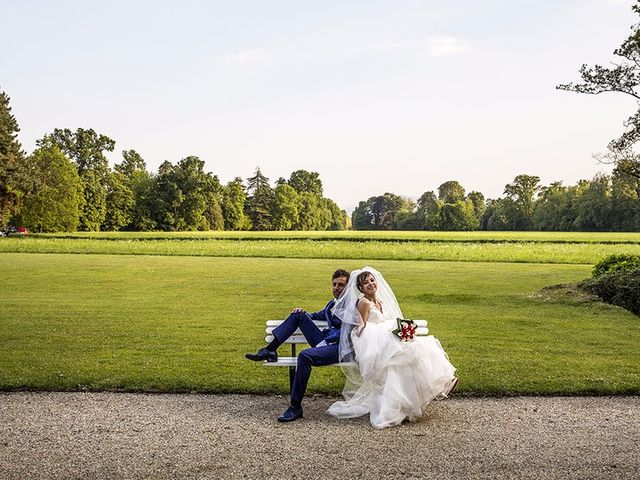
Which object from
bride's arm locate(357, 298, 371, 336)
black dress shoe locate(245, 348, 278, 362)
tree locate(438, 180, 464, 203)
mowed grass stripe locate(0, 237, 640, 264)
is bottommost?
mowed grass stripe locate(0, 237, 640, 264)

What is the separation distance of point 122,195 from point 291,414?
89.8m

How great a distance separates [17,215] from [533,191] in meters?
89.1

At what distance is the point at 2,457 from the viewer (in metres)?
6.18

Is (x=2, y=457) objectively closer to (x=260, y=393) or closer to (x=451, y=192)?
(x=260, y=393)

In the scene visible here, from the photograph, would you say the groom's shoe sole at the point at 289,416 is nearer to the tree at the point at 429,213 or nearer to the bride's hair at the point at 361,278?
the bride's hair at the point at 361,278

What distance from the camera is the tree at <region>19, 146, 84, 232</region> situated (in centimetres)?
7425

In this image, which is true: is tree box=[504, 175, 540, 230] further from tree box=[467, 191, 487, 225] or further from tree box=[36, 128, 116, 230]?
tree box=[36, 128, 116, 230]

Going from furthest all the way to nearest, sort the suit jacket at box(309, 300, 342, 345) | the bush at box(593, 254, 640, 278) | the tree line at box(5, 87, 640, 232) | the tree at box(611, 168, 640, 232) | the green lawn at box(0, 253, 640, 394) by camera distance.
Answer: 1. the tree at box(611, 168, 640, 232)
2. the tree line at box(5, 87, 640, 232)
3. the bush at box(593, 254, 640, 278)
4. the green lawn at box(0, 253, 640, 394)
5. the suit jacket at box(309, 300, 342, 345)

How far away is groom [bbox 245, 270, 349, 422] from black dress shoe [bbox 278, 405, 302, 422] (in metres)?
0.01

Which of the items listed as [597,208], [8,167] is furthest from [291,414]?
[597,208]

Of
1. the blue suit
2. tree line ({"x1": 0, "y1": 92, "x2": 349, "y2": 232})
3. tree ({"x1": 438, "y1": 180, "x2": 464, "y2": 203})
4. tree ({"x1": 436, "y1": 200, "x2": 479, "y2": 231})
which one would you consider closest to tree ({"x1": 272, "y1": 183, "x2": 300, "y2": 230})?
tree line ({"x1": 0, "y1": 92, "x2": 349, "y2": 232})

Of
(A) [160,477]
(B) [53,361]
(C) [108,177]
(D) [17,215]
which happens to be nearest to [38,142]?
(C) [108,177]

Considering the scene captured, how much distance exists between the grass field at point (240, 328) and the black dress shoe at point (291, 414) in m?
1.46

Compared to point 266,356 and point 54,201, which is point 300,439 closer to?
point 266,356
